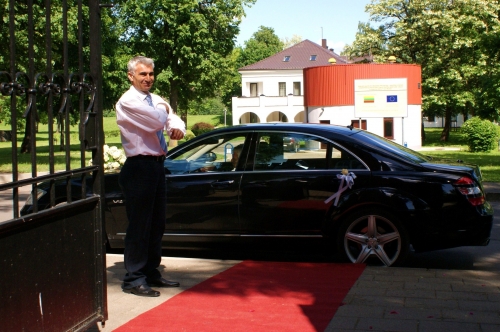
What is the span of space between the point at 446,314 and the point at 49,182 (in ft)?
9.54

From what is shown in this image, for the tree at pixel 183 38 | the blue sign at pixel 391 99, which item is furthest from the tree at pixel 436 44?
the blue sign at pixel 391 99

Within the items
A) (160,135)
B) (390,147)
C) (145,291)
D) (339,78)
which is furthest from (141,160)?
(339,78)

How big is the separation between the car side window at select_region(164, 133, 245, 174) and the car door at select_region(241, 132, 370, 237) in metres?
0.32

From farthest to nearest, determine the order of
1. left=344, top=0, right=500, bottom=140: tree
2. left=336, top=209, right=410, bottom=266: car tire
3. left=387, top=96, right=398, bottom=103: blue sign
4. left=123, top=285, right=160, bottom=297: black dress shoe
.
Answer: left=344, top=0, right=500, bottom=140: tree < left=387, top=96, right=398, bottom=103: blue sign < left=336, top=209, right=410, bottom=266: car tire < left=123, top=285, right=160, bottom=297: black dress shoe

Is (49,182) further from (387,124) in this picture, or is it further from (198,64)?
(198,64)

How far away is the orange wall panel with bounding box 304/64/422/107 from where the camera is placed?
38.3 meters

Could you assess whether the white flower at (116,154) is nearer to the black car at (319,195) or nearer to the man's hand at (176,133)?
the black car at (319,195)

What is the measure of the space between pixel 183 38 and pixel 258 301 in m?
47.5

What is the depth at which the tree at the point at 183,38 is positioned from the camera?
51.5 metres

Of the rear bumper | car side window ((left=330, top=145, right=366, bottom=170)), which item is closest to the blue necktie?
car side window ((left=330, top=145, right=366, bottom=170))

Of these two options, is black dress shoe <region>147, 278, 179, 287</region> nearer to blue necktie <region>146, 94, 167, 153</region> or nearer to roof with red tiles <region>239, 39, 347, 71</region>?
blue necktie <region>146, 94, 167, 153</region>

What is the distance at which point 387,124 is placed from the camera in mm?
40344

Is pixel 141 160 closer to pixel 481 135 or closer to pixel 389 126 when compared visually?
pixel 481 135

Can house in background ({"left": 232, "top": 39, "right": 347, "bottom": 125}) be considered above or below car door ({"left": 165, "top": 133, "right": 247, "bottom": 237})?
above
